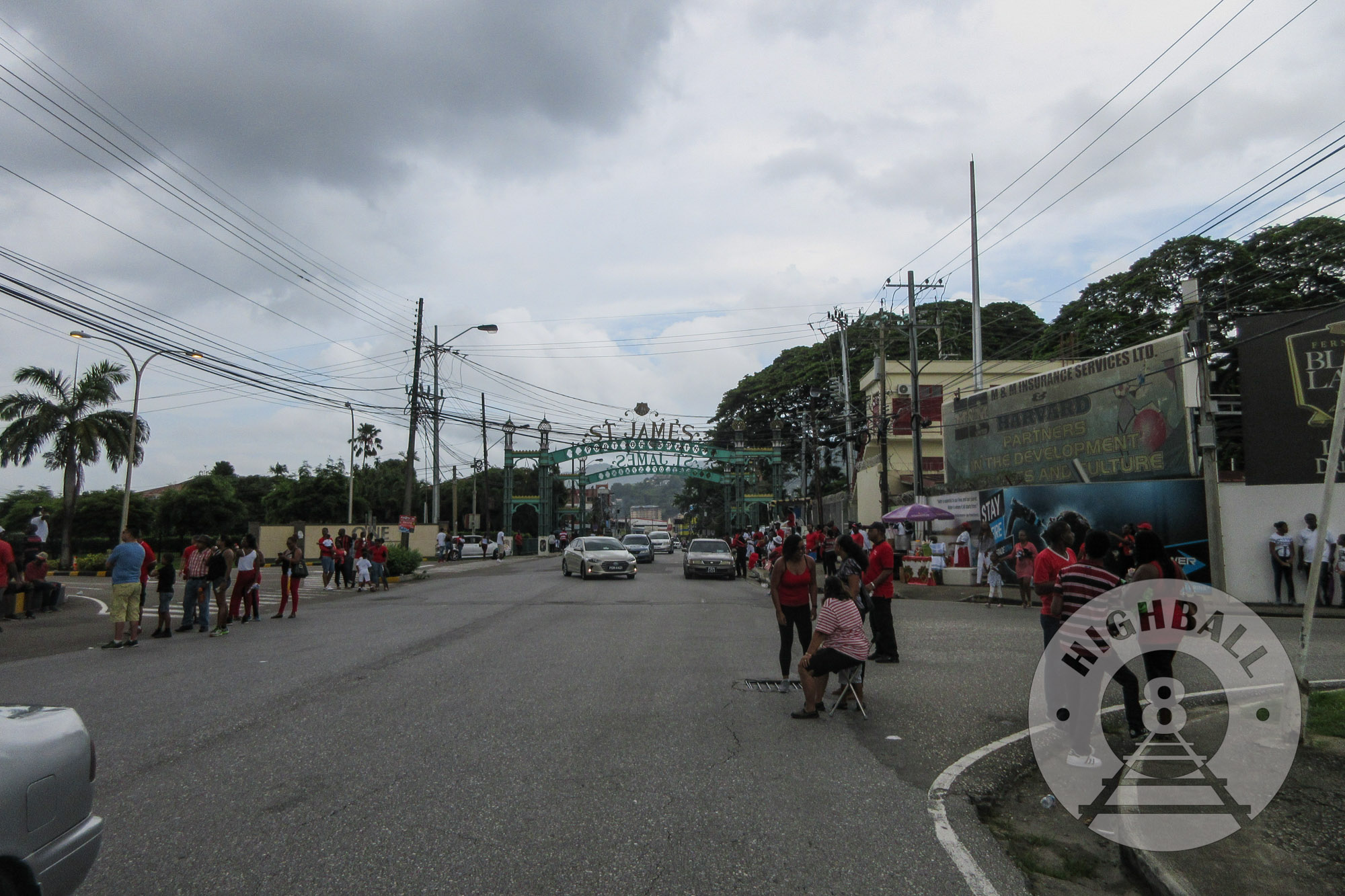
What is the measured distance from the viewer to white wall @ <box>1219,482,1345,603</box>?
18.7 m

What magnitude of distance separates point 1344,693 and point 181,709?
426 inches

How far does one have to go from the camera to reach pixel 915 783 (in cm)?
575

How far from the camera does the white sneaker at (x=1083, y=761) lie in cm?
609

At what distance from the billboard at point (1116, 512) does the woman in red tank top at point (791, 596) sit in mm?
10956

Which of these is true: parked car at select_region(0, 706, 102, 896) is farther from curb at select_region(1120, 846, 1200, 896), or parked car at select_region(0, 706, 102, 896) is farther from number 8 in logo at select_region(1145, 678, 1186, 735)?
number 8 in logo at select_region(1145, 678, 1186, 735)

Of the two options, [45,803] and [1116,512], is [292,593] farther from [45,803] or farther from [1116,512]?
[1116,512]

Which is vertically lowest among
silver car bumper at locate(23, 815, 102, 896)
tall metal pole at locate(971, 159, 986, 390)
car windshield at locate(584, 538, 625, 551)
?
silver car bumper at locate(23, 815, 102, 896)

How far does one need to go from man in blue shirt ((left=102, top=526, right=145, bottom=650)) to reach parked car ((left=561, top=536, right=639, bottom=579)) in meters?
16.3

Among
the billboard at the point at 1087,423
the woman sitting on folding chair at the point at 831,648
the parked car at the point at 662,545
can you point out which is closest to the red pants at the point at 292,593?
the woman sitting on folding chair at the point at 831,648

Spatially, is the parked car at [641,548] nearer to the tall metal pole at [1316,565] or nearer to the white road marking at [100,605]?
the white road marking at [100,605]

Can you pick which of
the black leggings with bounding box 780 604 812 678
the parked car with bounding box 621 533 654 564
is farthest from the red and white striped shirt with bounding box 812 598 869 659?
the parked car with bounding box 621 533 654 564

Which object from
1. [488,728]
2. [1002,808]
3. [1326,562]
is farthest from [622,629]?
[1326,562]

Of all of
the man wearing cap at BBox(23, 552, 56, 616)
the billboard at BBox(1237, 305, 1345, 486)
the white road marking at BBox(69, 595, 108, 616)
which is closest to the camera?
the man wearing cap at BBox(23, 552, 56, 616)

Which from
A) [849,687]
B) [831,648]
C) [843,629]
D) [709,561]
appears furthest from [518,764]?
[709,561]
